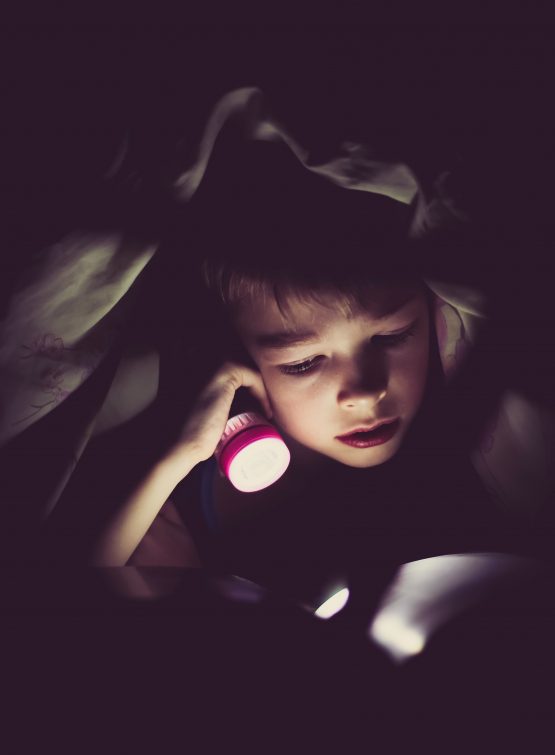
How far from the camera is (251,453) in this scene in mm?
949

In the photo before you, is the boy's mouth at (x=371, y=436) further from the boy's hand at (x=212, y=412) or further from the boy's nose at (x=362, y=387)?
the boy's hand at (x=212, y=412)

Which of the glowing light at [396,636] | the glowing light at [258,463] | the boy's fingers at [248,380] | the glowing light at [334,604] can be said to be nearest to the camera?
the glowing light at [396,636]

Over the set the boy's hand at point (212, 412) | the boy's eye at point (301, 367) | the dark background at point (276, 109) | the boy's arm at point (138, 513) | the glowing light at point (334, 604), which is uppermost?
the dark background at point (276, 109)

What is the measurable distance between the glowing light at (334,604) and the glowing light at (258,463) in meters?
0.24

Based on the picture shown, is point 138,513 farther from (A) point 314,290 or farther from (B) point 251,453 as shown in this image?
(A) point 314,290

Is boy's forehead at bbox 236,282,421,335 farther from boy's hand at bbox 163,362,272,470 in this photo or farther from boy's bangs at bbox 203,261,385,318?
boy's hand at bbox 163,362,272,470

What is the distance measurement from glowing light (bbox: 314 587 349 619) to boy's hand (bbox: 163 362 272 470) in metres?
0.36

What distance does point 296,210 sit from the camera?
34.2 inches

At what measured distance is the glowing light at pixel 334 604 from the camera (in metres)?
0.85

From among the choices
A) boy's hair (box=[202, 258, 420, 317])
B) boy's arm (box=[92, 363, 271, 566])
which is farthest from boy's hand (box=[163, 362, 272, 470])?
boy's hair (box=[202, 258, 420, 317])

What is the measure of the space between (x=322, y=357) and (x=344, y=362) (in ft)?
0.14

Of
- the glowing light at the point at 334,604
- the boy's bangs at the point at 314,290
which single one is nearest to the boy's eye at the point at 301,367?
the boy's bangs at the point at 314,290

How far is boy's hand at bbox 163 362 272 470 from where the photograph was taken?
99cm

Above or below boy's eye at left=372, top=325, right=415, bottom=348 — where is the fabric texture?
above
